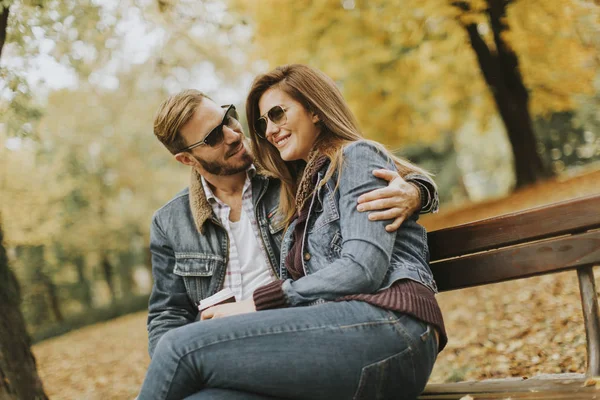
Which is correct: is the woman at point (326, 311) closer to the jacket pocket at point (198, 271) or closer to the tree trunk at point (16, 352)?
the jacket pocket at point (198, 271)

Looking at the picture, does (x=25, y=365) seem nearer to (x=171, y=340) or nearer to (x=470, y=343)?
(x=171, y=340)

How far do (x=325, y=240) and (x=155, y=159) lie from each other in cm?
2173

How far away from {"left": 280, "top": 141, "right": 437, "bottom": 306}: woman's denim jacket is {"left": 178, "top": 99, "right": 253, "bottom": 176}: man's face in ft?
2.59

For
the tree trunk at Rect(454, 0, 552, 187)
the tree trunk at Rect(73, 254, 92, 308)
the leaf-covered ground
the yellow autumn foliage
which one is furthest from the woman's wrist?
the tree trunk at Rect(73, 254, 92, 308)

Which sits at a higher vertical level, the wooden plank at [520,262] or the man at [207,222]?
the man at [207,222]

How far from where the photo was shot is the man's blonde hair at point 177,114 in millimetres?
3430

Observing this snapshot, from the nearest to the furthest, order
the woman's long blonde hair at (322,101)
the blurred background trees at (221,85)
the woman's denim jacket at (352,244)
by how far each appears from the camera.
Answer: the woman's denim jacket at (352,244) < the woman's long blonde hair at (322,101) < the blurred background trees at (221,85)

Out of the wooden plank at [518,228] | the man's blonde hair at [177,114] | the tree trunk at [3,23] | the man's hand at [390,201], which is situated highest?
the tree trunk at [3,23]

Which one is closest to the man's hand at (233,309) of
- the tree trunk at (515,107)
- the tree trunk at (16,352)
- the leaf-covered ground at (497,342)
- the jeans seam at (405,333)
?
the jeans seam at (405,333)

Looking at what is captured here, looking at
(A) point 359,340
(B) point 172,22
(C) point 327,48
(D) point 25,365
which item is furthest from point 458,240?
(C) point 327,48

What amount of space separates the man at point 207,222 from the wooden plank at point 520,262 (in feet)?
3.00

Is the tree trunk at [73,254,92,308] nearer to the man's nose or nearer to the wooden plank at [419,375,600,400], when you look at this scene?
the man's nose

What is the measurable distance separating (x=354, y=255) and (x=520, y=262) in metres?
0.91

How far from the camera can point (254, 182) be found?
3561 millimetres
